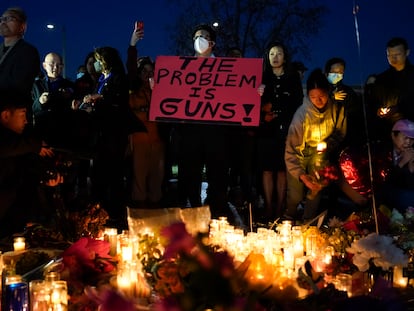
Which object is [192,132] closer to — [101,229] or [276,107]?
[276,107]

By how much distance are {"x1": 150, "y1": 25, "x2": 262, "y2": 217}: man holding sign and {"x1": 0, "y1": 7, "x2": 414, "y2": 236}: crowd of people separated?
0.07 feet

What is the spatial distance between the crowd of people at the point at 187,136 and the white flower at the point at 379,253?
2.28m

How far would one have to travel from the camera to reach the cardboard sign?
568 centimetres

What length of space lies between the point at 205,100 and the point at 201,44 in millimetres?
617

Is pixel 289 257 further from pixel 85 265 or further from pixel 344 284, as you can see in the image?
pixel 85 265

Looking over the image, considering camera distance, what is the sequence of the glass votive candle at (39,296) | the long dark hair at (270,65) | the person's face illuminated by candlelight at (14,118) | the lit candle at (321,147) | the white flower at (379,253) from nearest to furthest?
the glass votive candle at (39,296)
the white flower at (379,253)
the person's face illuminated by candlelight at (14,118)
the lit candle at (321,147)
the long dark hair at (270,65)

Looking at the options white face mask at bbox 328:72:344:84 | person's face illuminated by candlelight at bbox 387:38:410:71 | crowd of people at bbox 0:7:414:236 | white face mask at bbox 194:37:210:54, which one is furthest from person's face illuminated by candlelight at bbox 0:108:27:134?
person's face illuminated by candlelight at bbox 387:38:410:71

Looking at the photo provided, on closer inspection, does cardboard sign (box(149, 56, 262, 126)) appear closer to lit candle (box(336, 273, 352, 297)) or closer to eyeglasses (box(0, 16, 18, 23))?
eyeglasses (box(0, 16, 18, 23))

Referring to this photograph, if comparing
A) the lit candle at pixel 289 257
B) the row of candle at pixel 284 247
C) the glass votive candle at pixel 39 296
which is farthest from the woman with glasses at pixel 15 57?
the lit candle at pixel 289 257

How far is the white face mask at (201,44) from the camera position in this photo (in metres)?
5.84

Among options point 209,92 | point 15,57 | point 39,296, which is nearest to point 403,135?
point 209,92

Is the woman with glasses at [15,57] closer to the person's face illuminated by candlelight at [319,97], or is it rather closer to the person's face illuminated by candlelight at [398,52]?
the person's face illuminated by candlelight at [319,97]

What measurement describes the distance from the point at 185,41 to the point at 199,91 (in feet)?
49.6

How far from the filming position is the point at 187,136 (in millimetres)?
5867
